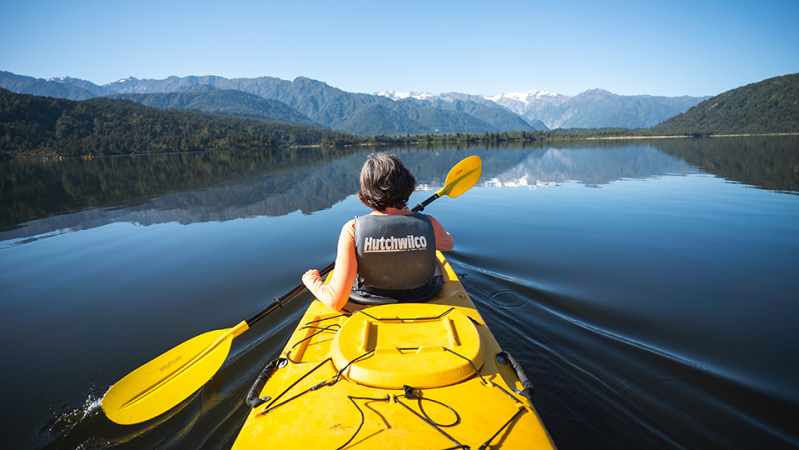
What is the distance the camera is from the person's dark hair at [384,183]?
11.1 feet

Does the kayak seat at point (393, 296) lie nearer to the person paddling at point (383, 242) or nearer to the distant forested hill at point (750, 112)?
the person paddling at point (383, 242)

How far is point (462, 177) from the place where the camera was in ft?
24.3

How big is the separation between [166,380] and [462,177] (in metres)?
5.97

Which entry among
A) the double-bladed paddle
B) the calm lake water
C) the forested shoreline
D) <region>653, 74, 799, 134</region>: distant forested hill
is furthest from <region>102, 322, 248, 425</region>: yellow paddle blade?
<region>653, 74, 799, 134</region>: distant forested hill

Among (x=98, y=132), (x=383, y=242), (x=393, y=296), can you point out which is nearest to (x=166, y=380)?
(x=393, y=296)

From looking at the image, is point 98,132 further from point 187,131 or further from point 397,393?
point 397,393

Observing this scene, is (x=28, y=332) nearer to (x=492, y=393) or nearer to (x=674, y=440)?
(x=492, y=393)

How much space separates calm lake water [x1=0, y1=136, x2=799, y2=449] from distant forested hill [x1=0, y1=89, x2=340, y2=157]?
107516mm

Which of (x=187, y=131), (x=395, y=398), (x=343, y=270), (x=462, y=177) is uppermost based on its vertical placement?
(x=187, y=131)

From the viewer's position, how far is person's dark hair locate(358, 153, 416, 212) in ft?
11.1

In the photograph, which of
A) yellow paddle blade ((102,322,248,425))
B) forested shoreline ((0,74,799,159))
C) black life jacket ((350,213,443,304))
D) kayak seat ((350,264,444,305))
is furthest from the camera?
forested shoreline ((0,74,799,159))

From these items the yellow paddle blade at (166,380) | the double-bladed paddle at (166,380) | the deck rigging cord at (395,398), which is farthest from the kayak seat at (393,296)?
the yellow paddle blade at (166,380)

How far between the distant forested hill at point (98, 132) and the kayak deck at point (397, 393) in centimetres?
11775

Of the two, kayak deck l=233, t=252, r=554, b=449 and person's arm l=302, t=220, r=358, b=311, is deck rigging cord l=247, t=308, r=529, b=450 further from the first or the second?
person's arm l=302, t=220, r=358, b=311
